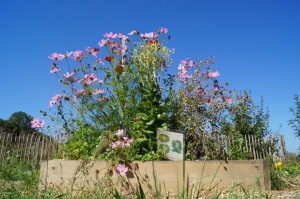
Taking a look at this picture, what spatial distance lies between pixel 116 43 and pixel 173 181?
1.97 metres

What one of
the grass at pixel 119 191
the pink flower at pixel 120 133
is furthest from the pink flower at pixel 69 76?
the grass at pixel 119 191

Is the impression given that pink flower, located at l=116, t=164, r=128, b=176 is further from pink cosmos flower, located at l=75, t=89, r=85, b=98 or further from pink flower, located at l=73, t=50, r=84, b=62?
pink flower, located at l=73, t=50, r=84, b=62

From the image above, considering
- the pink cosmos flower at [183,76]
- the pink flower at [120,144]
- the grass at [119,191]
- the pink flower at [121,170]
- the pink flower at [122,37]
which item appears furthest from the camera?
the pink cosmos flower at [183,76]

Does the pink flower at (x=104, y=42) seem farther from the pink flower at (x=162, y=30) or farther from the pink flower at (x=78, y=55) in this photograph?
the pink flower at (x=162, y=30)

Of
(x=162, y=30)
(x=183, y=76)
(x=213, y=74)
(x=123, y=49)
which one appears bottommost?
(x=183, y=76)

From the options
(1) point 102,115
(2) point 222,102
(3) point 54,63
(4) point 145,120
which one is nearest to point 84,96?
(1) point 102,115

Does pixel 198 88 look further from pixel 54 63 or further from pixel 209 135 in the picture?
pixel 54 63

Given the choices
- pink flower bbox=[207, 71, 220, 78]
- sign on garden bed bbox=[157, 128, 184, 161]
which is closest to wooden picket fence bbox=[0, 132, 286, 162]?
pink flower bbox=[207, 71, 220, 78]

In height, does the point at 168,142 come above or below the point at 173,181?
above

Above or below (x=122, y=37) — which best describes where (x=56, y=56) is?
below

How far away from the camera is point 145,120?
12.9 feet

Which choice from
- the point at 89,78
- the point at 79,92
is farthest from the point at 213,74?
the point at 79,92

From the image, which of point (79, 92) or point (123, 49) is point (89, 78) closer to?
point (79, 92)

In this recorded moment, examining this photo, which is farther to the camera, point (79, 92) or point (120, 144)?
point (79, 92)
